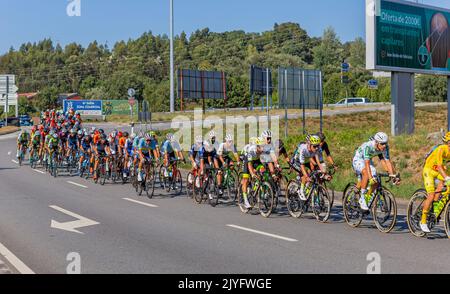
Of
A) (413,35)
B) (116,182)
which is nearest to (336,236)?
(116,182)

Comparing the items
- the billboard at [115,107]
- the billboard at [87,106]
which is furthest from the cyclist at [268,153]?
the billboard at [115,107]

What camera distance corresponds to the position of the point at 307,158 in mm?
12633

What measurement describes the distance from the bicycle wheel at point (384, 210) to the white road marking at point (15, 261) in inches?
243

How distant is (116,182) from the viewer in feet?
67.6

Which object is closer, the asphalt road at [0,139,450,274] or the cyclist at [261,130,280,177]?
the asphalt road at [0,139,450,274]

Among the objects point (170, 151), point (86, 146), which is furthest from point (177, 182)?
point (86, 146)

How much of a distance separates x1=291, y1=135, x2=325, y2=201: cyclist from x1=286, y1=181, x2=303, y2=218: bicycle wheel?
9.5 inches

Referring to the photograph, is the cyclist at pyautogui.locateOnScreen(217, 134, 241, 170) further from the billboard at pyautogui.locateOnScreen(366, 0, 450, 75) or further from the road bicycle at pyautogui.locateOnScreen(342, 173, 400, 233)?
the billboard at pyautogui.locateOnScreen(366, 0, 450, 75)

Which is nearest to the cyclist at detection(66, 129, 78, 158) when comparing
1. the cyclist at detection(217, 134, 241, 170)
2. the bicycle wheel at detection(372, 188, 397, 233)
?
the cyclist at detection(217, 134, 241, 170)

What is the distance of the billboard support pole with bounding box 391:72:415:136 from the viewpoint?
970 inches

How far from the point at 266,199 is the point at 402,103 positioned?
13946 mm

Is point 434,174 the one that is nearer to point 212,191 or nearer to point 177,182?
point 212,191

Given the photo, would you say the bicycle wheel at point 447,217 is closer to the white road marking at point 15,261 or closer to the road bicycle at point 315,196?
the road bicycle at point 315,196

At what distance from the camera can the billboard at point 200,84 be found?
131ft
